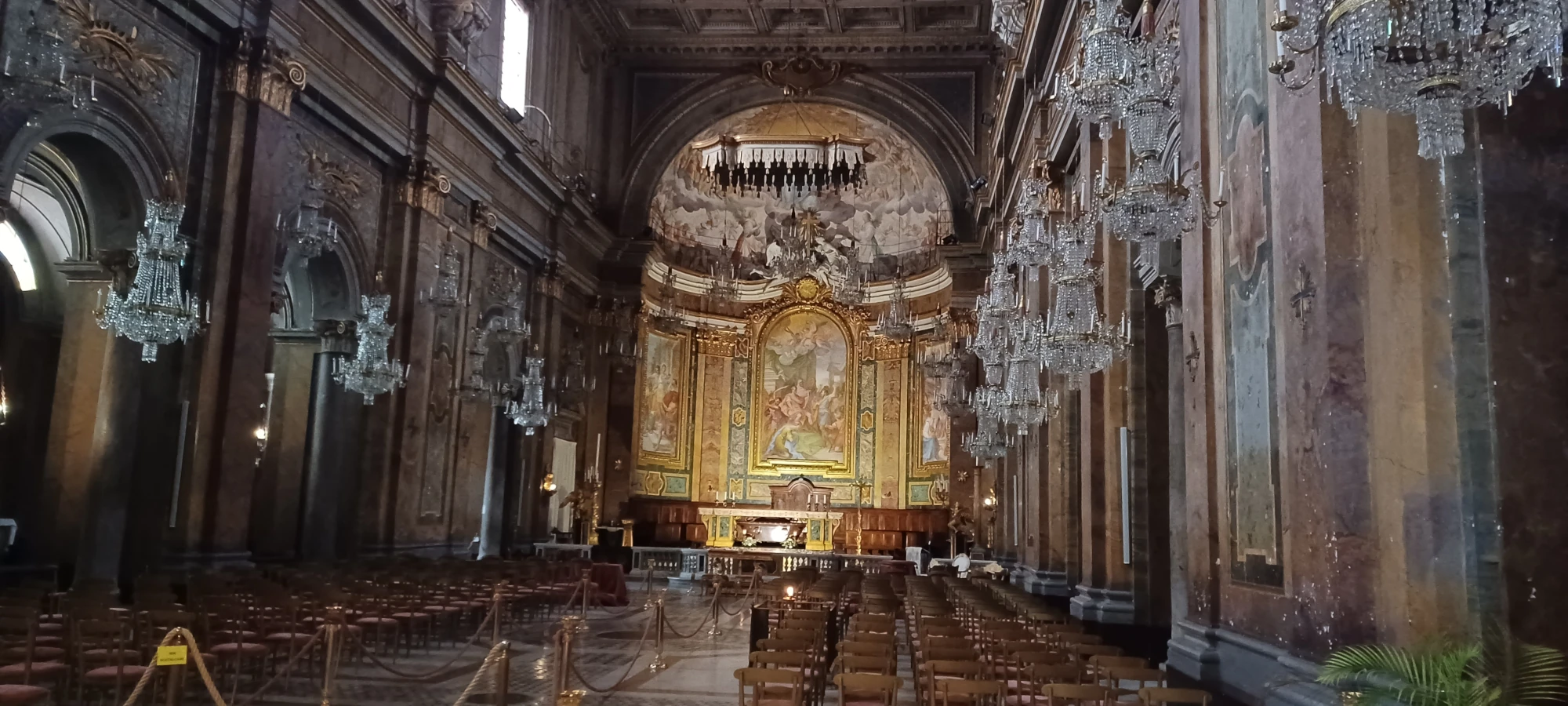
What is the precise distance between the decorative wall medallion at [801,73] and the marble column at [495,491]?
1027 centimetres

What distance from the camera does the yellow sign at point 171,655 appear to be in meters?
5.23

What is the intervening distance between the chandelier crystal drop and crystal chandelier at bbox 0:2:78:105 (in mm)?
9123

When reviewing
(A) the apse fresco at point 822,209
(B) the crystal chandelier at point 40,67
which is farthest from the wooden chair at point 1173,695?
(A) the apse fresco at point 822,209

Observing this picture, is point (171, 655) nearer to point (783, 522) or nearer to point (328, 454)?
point (328, 454)

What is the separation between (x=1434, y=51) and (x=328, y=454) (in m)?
14.7

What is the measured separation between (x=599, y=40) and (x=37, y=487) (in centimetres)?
1484

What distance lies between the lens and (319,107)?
13.7 meters

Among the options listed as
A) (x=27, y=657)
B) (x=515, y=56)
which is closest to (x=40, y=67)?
(x=27, y=657)

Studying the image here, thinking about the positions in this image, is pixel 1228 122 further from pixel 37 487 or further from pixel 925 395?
pixel 925 395

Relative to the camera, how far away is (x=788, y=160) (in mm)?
25391

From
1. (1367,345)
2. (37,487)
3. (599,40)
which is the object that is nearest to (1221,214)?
(1367,345)

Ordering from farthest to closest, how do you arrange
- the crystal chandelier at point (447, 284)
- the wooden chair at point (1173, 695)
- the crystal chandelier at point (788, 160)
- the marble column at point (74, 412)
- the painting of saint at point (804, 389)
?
the painting of saint at point (804, 389) < the crystal chandelier at point (788, 160) < the crystal chandelier at point (447, 284) < the marble column at point (74, 412) < the wooden chair at point (1173, 695)

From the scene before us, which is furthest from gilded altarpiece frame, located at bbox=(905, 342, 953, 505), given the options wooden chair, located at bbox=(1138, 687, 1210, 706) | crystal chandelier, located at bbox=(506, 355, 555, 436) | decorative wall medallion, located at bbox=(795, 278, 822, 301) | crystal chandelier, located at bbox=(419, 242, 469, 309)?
wooden chair, located at bbox=(1138, 687, 1210, 706)

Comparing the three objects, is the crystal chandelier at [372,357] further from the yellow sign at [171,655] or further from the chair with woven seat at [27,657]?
the yellow sign at [171,655]
